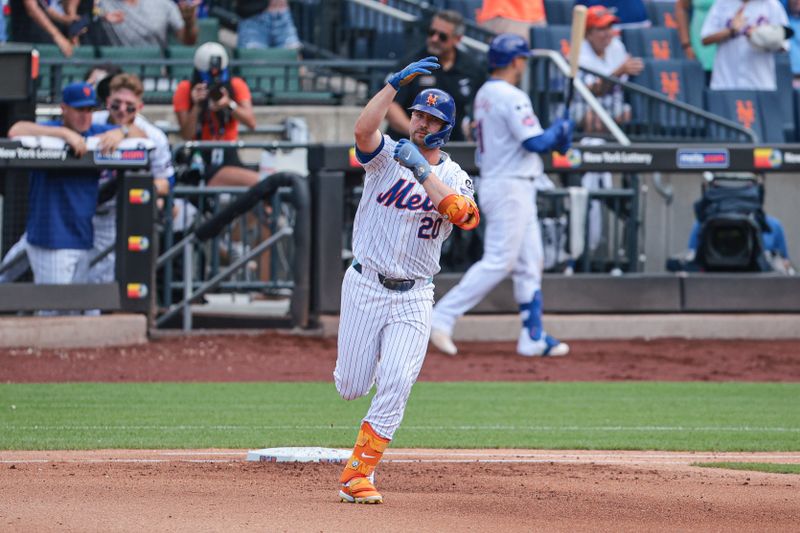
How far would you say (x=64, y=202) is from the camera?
38.2 feet

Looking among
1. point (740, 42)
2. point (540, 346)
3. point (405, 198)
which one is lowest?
point (540, 346)

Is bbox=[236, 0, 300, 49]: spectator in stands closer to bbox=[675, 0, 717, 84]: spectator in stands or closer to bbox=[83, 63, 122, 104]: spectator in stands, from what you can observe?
bbox=[83, 63, 122, 104]: spectator in stands

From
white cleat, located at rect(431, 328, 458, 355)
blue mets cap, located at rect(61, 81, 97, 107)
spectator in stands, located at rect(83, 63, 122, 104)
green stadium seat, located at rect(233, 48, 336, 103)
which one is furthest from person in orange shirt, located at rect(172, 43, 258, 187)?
white cleat, located at rect(431, 328, 458, 355)

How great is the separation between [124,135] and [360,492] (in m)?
6.31

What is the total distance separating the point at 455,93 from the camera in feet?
45.2

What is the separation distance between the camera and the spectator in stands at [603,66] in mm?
14695

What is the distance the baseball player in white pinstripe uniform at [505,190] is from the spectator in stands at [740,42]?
17.7 feet

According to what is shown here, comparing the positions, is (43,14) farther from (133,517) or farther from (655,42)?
(133,517)

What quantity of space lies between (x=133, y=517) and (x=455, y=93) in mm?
8659

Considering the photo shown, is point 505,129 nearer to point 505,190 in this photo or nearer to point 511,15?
point 505,190

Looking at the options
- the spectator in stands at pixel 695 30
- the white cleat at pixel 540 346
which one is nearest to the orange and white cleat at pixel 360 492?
the white cleat at pixel 540 346

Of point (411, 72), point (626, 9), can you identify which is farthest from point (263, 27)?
→ point (411, 72)

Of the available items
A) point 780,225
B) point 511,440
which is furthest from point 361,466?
point 780,225

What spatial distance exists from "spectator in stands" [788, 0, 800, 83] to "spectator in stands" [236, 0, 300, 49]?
19.5ft
